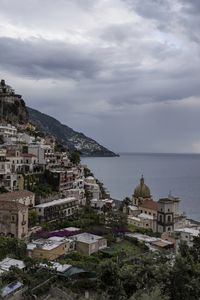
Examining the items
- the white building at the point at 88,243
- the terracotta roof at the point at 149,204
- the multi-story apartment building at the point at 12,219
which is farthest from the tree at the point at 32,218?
the terracotta roof at the point at 149,204

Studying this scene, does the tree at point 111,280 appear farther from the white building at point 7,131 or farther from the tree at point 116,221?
the white building at point 7,131

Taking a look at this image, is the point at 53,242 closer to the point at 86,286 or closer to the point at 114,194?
the point at 86,286

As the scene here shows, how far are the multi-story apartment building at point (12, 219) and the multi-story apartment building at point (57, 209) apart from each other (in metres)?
4.66

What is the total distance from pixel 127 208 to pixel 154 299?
3873 cm

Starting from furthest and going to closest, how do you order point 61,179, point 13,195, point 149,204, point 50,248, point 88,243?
point 149,204 → point 61,179 → point 13,195 → point 88,243 → point 50,248

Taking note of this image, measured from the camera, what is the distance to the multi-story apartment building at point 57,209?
137ft

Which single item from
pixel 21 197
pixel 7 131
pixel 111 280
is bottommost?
pixel 111 280

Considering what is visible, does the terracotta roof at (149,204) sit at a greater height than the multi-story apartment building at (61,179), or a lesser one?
lesser

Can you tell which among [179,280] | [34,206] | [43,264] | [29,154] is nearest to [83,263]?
[43,264]

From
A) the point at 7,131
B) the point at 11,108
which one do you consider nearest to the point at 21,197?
the point at 7,131

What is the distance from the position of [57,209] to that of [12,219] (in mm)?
7467

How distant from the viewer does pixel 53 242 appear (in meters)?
32.8

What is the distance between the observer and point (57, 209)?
143 ft

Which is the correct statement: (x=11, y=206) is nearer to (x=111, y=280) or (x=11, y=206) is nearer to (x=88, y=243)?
(x=88, y=243)
